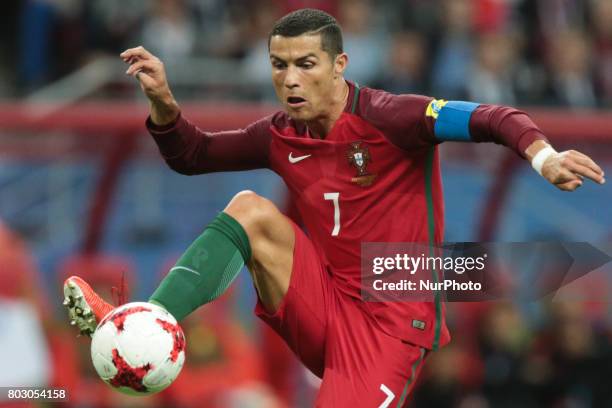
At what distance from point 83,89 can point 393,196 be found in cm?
531

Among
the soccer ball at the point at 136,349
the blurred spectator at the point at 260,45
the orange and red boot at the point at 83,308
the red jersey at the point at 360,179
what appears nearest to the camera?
the soccer ball at the point at 136,349

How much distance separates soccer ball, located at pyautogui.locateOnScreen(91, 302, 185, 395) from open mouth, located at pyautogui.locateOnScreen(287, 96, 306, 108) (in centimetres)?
106

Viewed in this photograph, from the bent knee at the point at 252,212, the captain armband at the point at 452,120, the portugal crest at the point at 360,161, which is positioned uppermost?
the captain armband at the point at 452,120

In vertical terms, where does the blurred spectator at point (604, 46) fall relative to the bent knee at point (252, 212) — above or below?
above

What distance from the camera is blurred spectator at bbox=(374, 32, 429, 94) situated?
10.4 metres

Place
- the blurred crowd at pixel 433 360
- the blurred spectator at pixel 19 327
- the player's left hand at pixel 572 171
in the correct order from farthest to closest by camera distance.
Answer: the blurred crowd at pixel 433 360 < the blurred spectator at pixel 19 327 < the player's left hand at pixel 572 171

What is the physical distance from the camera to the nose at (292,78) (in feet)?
18.2

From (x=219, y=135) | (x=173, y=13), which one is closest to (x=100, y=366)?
(x=219, y=135)

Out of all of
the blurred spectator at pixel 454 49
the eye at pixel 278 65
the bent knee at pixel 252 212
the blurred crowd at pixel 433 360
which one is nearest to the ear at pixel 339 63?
the eye at pixel 278 65

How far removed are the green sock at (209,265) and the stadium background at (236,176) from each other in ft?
8.62

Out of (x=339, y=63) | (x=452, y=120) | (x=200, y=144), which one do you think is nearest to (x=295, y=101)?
(x=339, y=63)

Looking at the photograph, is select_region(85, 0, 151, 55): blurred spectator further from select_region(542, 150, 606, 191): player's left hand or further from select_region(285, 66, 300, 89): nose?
select_region(542, 150, 606, 191): player's left hand

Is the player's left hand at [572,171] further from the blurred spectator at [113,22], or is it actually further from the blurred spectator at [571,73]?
the blurred spectator at [113,22]

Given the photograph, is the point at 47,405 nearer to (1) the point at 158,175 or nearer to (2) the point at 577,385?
(1) the point at 158,175
